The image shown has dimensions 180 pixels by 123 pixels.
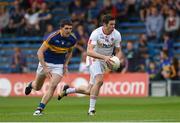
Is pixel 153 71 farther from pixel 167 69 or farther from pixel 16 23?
pixel 16 23

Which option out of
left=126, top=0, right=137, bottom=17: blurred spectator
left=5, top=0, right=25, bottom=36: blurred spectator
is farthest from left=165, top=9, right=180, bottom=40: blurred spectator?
left=5, top=0, right=25, bottom=36: blurred spectator

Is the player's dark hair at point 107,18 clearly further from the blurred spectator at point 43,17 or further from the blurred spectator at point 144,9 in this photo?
the blurred spectator at point 43,17

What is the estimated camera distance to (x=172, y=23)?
2981 centimetres

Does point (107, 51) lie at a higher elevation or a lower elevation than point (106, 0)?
lower

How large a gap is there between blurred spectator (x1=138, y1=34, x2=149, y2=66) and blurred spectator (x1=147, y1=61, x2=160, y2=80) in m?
0.27

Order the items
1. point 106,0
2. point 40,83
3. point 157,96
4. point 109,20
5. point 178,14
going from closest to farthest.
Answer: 1. point 109,20
2. point 40,83
3. point 157,96
4. point 178,14
5. point 106,0

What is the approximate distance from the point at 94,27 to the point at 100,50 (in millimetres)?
15446

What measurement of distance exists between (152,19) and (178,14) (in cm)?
115

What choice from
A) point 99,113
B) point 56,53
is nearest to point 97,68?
point 99,113

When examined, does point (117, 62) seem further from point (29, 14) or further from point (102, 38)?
point (29, 14)

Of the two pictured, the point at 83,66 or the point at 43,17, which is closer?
the point at 83,66

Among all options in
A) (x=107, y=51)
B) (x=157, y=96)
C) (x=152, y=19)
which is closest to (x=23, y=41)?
(x=152, y=19)

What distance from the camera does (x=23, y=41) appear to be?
114ft

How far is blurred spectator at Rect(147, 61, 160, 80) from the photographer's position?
2795 cm
